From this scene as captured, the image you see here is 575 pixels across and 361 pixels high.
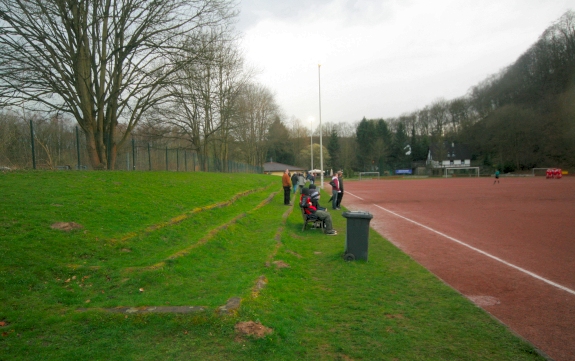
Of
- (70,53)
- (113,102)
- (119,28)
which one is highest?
(119,28)

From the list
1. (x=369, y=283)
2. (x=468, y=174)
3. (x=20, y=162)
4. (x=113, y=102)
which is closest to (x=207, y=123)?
(x=113, y=102)

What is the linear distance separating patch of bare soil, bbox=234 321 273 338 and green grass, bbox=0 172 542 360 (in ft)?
0.27

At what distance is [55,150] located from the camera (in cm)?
1780

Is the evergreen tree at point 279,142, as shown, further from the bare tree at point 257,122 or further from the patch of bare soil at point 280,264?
the patch of bare soil at point 280,264

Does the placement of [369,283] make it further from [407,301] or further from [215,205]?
[215,205]

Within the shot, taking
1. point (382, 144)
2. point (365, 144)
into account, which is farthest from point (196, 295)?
point (365, 144)

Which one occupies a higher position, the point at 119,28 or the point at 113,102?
the point at 119,28

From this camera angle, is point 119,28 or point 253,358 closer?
point 253,358

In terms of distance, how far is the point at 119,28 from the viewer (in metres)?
16.8

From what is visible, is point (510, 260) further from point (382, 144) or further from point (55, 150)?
point (382, 144)

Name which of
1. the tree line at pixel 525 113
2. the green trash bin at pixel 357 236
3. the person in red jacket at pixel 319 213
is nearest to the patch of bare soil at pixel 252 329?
the green trash bin at pixel 357 236

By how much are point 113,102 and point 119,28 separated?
11.0 ft

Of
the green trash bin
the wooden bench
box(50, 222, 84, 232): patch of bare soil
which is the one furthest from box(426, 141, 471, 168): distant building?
box(50, 222, 84, 232): patch of bare soil

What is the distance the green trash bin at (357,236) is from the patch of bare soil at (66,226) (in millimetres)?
5477
